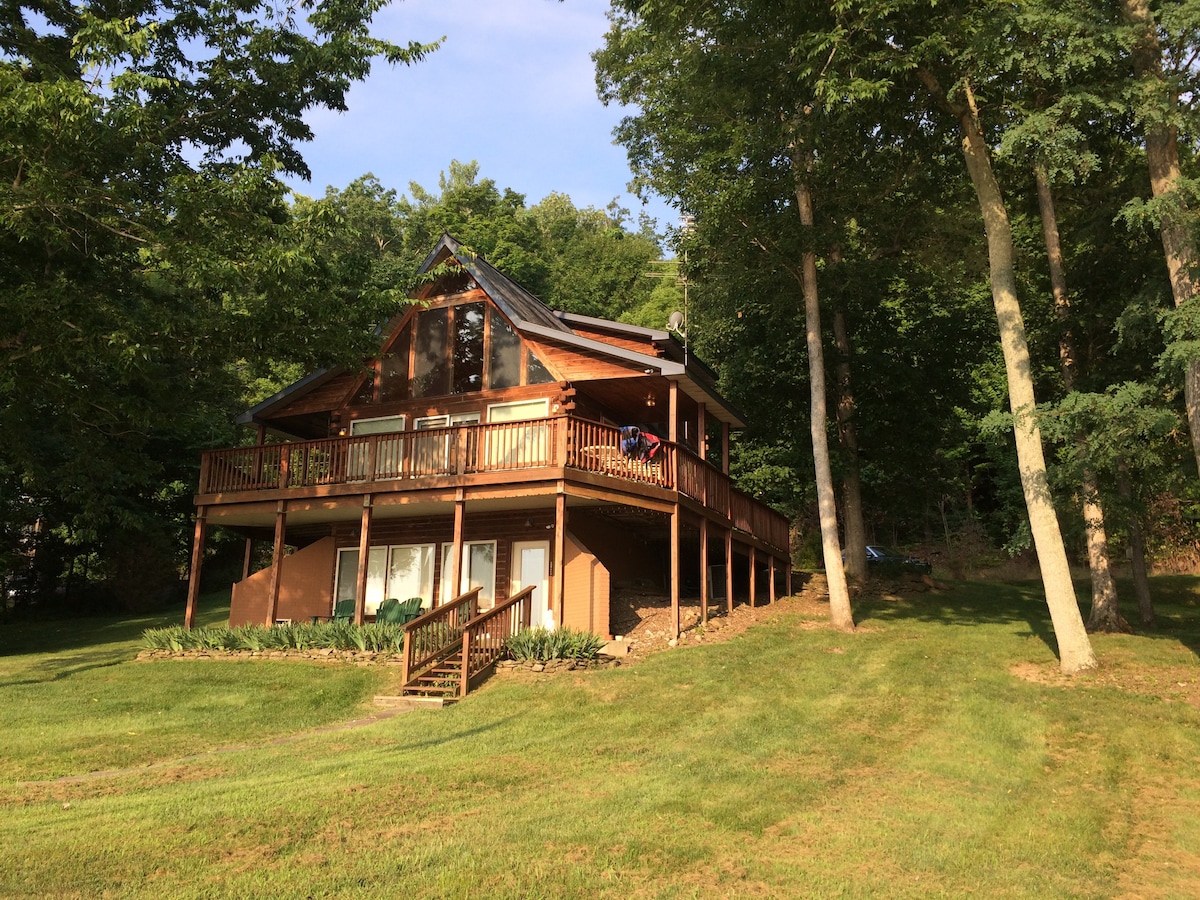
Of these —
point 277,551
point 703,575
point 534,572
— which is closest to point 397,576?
point 277,551

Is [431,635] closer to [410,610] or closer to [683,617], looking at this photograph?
[410,610]

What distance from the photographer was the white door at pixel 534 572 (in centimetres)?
1842

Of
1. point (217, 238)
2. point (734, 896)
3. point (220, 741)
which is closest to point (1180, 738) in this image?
point (734, 896)

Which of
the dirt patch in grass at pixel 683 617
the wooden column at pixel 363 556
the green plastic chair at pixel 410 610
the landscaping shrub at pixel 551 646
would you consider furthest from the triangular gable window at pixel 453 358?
the landscaping shrub at pixel 551 646

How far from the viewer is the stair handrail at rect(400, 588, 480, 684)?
44.3 feet

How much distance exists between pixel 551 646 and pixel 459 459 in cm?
459

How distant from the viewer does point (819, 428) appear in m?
18.6

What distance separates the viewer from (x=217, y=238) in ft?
51.3

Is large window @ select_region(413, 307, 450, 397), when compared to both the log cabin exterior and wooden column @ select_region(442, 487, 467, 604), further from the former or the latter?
wooden column @ select_region(442, 487, 467, 604)

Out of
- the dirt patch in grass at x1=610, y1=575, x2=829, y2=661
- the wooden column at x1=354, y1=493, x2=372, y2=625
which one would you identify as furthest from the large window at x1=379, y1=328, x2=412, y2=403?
the dirt patch in grass at x1=610, y1=575, x2=829, y2=661

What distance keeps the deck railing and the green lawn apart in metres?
4.01

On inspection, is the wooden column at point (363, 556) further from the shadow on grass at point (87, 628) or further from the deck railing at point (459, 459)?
the shadow on grass at point (87, 628)

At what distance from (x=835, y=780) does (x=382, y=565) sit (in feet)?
45.6

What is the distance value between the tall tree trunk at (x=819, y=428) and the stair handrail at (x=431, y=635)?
24.7ft
